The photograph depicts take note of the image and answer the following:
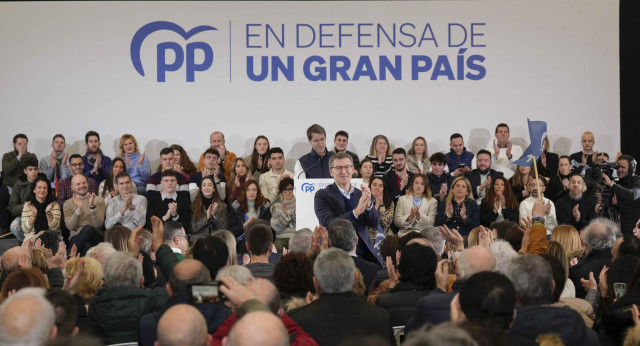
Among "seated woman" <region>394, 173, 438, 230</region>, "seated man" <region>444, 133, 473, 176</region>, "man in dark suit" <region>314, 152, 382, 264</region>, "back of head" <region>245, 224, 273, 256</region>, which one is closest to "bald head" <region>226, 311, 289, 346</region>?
"back of head" <region>245, 224, 273, 256</region>

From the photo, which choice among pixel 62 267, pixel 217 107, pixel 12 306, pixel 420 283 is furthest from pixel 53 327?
pixel 217 107

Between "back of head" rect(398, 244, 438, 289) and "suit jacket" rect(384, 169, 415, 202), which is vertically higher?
"suit jacket" rect(384, 169, 415, 202)

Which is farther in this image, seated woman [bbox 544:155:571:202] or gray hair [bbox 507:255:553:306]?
seated woman [bbox 544:155:571:202]

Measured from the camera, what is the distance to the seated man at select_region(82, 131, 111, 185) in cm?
1123

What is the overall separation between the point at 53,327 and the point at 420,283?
2079 mm

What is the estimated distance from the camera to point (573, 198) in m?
9.85

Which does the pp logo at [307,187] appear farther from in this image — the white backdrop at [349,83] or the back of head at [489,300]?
the white backdrop at [349,83]

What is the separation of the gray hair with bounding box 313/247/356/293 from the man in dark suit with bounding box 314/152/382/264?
88.6 inches

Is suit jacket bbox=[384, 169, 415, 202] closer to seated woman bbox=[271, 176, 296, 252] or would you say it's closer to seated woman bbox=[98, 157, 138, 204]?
seated woman bbox=[271, 176, 296, 252]

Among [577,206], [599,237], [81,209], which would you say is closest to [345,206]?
[599,237]

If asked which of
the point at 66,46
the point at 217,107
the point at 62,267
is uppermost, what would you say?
the point at 66,46

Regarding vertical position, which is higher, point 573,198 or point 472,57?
point 472,57

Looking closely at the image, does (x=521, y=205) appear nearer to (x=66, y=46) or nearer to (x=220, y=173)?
(x=220, y=173)

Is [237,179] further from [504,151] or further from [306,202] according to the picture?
[504,151]
